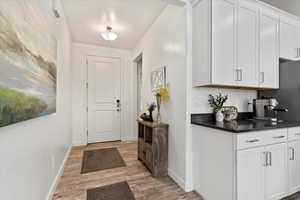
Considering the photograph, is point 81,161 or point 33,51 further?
point 81,161

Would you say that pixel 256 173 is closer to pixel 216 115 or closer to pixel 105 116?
pixel 216 115

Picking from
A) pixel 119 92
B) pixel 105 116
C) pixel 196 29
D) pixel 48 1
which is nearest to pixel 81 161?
pixel 105 116

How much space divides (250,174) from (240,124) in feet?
1.82

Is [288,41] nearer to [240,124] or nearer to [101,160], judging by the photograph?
[240,124]

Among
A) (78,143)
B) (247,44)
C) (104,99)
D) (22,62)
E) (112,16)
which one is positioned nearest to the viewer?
(22,62)

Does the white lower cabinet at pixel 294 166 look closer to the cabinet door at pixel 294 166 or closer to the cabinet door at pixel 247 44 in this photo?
the cabinet door at pixel 294 166

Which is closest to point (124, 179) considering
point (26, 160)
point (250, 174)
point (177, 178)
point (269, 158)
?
point (177, 178)

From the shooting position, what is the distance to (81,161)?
2.69 metres

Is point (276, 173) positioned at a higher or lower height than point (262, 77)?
lower

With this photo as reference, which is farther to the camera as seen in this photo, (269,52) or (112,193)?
(269,52)

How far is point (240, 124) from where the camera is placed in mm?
1682

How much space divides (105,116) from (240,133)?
346 centimetres

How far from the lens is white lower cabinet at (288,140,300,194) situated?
5.41ft

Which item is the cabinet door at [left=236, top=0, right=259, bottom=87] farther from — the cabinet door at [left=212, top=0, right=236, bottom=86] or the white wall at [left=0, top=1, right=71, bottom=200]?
the white wall at [left=0, top=1, right=71, bottom=200]
